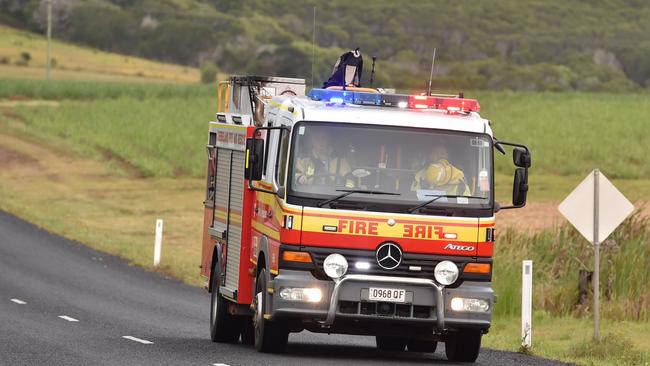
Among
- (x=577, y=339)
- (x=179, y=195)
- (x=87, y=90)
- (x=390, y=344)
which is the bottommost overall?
(x=179, y=195)

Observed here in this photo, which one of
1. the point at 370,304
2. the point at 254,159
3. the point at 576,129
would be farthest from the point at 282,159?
the point at 576,129

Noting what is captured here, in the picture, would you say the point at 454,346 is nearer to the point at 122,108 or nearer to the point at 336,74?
the point at 336,74

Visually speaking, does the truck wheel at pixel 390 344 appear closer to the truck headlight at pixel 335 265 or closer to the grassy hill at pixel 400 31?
the truck headlight at pixel 335 265

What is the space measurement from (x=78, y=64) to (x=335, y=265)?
12213 cm

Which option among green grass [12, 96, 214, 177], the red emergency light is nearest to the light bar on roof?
the red emergency light

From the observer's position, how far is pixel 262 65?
112 meters

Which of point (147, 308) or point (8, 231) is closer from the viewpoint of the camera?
point (147, 308)

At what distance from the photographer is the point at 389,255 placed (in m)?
Result: 15.3

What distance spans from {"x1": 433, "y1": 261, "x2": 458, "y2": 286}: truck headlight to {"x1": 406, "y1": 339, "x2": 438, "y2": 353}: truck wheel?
10.9ft

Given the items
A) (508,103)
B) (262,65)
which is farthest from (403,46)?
(508,103)

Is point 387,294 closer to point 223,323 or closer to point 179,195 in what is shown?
point 223,323

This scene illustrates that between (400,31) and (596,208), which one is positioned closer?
(596,208)

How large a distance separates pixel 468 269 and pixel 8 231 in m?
24.5

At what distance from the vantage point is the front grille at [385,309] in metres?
15.3
